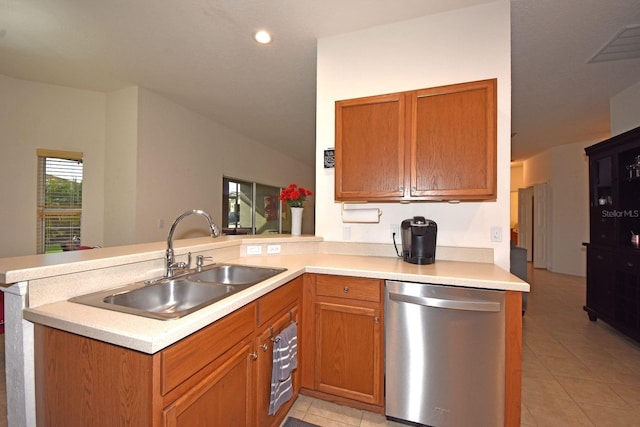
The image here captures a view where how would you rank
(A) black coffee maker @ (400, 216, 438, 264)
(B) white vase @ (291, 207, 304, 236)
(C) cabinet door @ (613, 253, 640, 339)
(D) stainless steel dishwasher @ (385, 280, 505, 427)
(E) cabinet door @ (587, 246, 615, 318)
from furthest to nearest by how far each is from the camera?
(E) cabinet door @ (587, 246, 615, 318) < (C) cabinet door @ (613, 253, 640, 339) < (B) white vase @ (291, 207, 304, 236) < (A) black coffee maker @ (400, 216, 438, 264) < (D) stainless steel dishwasher @ (385, 280, 505, 427)

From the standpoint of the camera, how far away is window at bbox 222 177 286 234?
5.09 meters

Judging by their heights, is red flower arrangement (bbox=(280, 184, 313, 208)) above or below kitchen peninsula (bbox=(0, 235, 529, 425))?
above

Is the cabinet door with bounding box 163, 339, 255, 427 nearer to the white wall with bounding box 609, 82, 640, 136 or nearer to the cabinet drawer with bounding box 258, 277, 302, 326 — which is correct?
the cabinet drawer with bounding box 258, 277, 302, 326

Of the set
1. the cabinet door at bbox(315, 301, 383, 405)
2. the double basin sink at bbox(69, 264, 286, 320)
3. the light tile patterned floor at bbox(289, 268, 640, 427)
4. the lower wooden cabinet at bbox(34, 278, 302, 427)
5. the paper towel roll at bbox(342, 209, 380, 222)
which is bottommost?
the light tile patterned floor at bbox(289, 268, 640, 427)

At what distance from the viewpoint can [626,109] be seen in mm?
3469

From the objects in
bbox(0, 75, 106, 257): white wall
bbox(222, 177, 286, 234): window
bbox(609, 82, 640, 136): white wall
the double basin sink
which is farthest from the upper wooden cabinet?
bbox(0, 75, 106, 257): white wall

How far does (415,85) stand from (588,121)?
4495 millimetres

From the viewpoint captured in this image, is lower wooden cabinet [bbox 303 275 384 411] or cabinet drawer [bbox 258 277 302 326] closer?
cabinet drawer [bbox 258 277 302 326]

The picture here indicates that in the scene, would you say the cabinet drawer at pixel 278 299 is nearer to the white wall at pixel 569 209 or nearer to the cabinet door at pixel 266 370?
the cabinet door at pixel 266 370

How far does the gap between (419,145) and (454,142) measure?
22cm

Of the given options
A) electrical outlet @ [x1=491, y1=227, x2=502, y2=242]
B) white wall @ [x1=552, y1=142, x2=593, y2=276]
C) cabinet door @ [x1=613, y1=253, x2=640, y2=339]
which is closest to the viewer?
electrical outlet @ [x1=491, y1=227, x2=502, y2=242]

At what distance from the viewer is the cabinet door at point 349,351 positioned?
5.38 feet

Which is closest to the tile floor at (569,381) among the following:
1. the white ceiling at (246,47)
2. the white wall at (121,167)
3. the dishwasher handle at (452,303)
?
the dishwasher handle at (452,303)

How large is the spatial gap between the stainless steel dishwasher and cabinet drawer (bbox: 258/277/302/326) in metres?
0.55
